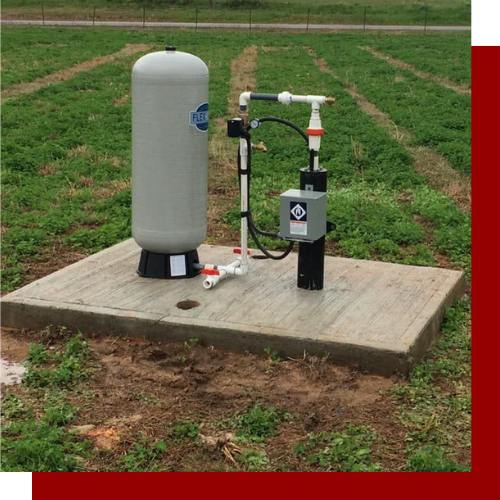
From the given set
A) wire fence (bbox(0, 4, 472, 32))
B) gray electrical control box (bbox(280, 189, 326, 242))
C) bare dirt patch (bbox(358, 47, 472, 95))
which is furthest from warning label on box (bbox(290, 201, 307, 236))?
wire fence (bbox(0, 4, 472, 32))

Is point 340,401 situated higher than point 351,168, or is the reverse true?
point 351,168

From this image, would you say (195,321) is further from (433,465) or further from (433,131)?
(433,131)

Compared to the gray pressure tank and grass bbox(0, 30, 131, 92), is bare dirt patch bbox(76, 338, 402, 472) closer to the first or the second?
the gray pressure tank

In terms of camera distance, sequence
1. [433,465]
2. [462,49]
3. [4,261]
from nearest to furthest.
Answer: [433,465] → [4,261] → [462,49]

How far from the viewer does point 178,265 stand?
6.65 meters

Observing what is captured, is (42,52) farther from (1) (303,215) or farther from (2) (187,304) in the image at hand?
(1) (303,215)

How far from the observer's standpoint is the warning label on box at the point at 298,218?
6.02m

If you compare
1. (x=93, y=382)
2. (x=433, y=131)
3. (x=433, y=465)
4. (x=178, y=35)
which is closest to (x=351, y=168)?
(x=433, y=131)

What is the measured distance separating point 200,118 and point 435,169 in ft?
19.0

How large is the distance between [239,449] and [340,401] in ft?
2.72

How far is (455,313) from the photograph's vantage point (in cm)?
634

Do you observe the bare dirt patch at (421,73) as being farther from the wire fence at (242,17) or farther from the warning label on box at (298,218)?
the warning label on box at (298,218)

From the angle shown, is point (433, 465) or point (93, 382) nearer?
point (433, 465)

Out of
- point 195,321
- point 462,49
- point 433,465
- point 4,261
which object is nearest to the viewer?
point 433,465
